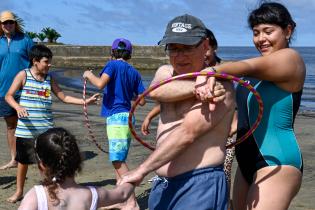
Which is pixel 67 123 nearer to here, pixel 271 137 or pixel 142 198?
pixel 142 198

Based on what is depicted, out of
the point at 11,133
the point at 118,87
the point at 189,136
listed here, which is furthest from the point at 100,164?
the point at 189,136

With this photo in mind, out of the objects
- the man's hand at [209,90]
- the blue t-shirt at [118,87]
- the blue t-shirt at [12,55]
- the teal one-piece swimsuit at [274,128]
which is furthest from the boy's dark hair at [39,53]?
the man's hand at [209,90]

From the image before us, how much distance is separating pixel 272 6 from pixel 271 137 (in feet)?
2.68

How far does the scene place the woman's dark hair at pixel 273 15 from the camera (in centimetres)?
388

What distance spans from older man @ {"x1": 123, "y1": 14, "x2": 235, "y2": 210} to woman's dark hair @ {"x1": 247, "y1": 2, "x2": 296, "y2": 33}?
50cm

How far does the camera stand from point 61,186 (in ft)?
11.9

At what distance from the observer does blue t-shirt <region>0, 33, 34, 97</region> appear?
9078 mm

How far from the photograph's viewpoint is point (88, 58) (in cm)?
6144

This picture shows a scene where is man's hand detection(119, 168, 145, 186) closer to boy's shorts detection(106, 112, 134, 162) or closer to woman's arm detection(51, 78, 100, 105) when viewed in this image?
boy's shorts detection(106, 112, 134, 162)

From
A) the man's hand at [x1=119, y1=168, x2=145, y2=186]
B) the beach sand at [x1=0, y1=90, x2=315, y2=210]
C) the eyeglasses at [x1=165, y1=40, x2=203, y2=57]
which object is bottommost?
the beach sand at [x1=0, y1=90, x2=315, y2=210]

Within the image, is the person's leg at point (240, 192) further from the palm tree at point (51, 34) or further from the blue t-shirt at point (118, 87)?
the palm tree at point (51, 34)

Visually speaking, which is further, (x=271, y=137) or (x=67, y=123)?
(x=67, y=123)

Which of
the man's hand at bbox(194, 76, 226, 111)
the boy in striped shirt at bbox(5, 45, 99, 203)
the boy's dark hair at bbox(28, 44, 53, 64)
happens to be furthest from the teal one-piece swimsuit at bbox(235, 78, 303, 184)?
the boy's dark hair at bbox(28, 44, 53, 64)

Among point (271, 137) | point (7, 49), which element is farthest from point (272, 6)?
point (7, 49)
